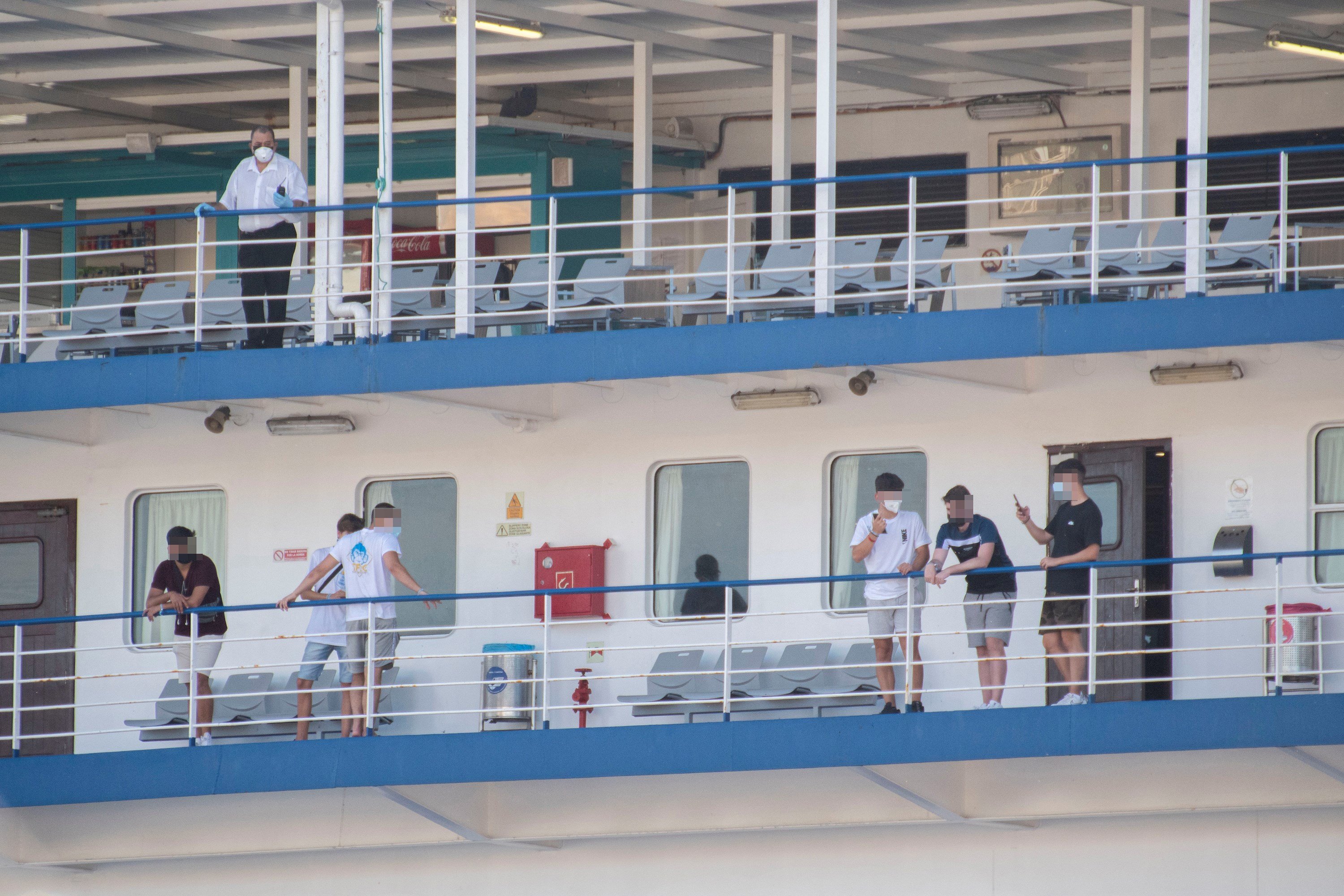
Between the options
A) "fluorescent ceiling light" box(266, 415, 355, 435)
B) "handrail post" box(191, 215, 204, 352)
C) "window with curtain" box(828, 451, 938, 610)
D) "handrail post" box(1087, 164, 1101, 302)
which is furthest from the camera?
"fluorescent ceiling light" box(266, 415, 355, 435)

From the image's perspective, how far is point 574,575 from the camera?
14.8 meters

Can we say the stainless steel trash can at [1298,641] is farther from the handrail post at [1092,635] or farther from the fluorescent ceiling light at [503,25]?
the fluorescent ceiling light at [503,25]

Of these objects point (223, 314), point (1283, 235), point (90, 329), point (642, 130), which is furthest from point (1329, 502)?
point (90, 329)

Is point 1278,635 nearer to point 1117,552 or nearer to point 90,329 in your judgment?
point 1117,552

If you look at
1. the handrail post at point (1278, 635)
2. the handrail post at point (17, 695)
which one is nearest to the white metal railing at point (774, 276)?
the handrail post at point (1278, 635)

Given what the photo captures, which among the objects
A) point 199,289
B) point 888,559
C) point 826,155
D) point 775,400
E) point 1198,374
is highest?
point 826,155

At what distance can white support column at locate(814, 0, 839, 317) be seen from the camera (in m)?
13.9

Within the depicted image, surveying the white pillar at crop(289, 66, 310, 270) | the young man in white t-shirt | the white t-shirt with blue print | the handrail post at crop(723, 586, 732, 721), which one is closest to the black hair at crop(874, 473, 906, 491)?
the young man in white t-shirt

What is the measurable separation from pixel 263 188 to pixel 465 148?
1.83 meters

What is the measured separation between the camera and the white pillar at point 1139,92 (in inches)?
615

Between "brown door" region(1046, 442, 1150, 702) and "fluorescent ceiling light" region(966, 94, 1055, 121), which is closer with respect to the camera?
"brown door" region(1046, 442, 1150, 702)

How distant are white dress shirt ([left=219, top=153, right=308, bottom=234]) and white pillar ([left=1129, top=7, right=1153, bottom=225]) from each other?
667 cm

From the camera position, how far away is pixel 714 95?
19.0 metres

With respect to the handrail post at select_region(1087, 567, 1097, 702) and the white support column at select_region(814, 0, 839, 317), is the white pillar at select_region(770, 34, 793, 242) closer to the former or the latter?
the white support column at select_region(814, 0, 839, 317)
